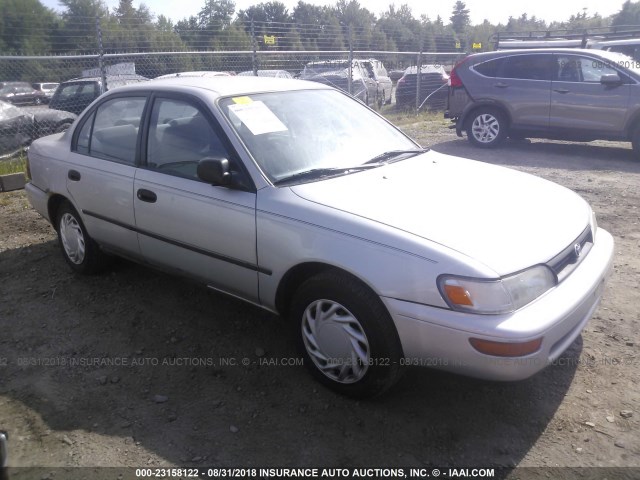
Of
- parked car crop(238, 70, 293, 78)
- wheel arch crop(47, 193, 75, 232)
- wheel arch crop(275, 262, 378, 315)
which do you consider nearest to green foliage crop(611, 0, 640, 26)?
parked car crop(238, 70, 293, 78)

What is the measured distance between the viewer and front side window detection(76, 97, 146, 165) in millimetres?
4031

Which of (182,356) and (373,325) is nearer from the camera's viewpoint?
(373,325)

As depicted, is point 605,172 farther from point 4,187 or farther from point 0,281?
point 4,187

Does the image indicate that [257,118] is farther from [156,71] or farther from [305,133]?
[156,71]

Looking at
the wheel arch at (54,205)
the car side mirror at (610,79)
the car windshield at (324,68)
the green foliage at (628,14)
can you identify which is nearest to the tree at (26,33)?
the car windshield at (324,68)

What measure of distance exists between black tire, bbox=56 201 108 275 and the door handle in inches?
38.0

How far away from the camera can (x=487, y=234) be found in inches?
109

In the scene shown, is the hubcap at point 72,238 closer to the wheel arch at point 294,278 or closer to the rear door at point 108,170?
the rear door at point 108,170

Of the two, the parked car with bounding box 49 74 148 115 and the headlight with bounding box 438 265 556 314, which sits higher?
the parked car with bounding box 49 74 148 115

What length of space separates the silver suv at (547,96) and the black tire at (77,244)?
25.3 feet

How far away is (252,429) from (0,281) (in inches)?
123

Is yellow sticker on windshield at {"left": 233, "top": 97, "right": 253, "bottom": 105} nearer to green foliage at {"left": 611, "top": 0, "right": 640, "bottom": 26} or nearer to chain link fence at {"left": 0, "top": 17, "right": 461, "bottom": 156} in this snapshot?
chain link fence at {"left": 0, "top": 17, "right": 461, "bottom": 156}

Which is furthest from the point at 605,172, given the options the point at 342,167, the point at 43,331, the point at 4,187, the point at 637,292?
the point at 4,187

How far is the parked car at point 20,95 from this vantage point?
10.9 meters
